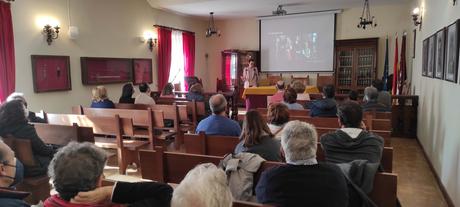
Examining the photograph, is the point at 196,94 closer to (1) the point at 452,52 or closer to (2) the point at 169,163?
(2) the point at 169,163

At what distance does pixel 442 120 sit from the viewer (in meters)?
3.63

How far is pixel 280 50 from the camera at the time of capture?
33.7 feet

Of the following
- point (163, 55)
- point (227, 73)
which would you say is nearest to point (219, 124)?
point (163, 55)

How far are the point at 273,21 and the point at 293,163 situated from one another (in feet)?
30.0

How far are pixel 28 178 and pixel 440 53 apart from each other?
435cm

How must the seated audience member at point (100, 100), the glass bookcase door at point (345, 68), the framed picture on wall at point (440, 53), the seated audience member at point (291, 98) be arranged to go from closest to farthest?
the framed picture on wall at point (440, 53)
the seated audience member at point (291, 98)
the seated audience member at point (100, 100)
the glass bookcase door at point (345, 68)

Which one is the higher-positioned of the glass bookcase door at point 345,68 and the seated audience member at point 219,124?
the glass bookcase door at point 345,68

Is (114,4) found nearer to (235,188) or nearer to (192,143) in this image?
(192,143)

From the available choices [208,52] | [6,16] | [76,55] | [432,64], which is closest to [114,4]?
[76,55]

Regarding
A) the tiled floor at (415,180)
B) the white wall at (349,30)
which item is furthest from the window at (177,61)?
the tiled floor at (415,180)

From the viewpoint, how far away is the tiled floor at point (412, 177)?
3184mm

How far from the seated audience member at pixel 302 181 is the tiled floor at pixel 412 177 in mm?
2017

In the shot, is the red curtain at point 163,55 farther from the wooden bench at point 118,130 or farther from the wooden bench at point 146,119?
the wooden bench at point 118,130

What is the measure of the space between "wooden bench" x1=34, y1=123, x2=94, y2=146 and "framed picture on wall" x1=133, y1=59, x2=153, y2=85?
458 centimetres
